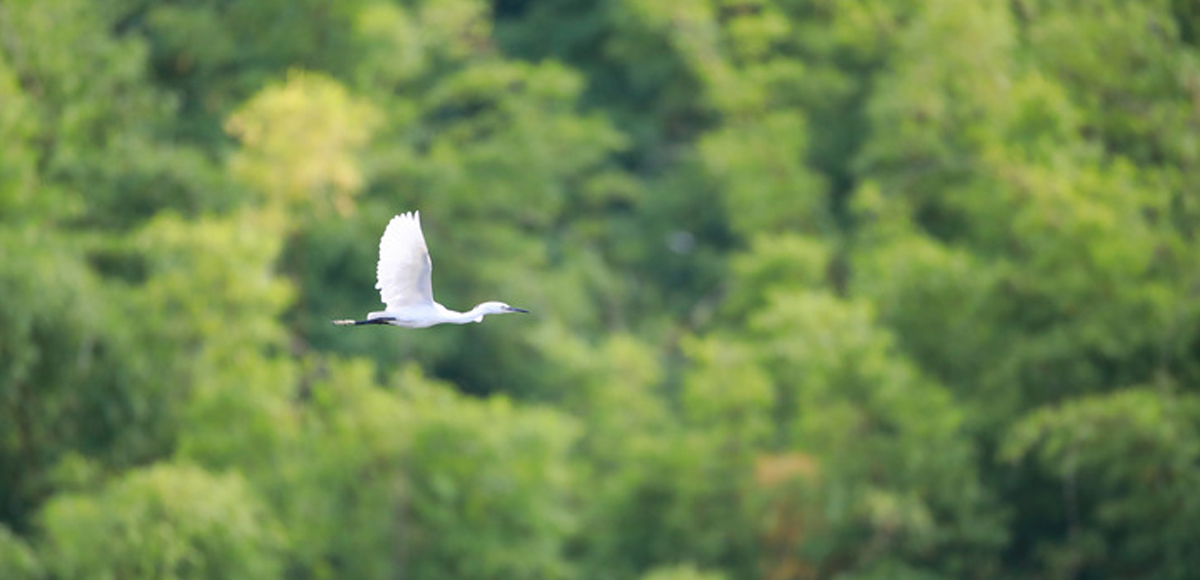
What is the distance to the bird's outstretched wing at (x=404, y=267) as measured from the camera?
15430mm

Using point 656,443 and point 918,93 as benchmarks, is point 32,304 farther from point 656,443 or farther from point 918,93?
point 918,93

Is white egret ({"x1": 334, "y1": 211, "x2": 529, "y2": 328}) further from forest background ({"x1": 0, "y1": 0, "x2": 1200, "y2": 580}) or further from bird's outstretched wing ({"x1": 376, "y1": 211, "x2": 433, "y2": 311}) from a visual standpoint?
forest background ({"x1": 0, "y1": 0, "x2": 1200, "y2": 580})

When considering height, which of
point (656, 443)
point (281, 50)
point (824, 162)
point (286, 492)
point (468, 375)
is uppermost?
point (824, 162)

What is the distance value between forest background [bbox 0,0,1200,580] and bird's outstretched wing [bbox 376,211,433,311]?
11438 mm

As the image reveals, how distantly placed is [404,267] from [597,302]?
28743 mm

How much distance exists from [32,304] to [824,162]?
2253 centimetres

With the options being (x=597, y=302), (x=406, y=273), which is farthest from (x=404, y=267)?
(x=597, y=302)

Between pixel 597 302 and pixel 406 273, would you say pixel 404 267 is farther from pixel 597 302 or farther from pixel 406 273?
pixel 597 302

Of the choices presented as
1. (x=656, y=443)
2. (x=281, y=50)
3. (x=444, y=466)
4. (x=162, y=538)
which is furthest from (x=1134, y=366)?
(x=281, y=50)

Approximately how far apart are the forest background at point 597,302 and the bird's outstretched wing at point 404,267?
11438 millimetres

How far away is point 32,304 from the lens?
27828 millimetres

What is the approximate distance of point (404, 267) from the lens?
1545 centimetres

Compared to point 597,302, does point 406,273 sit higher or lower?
lower

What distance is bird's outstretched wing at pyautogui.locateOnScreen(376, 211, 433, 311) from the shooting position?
15.4 meters
